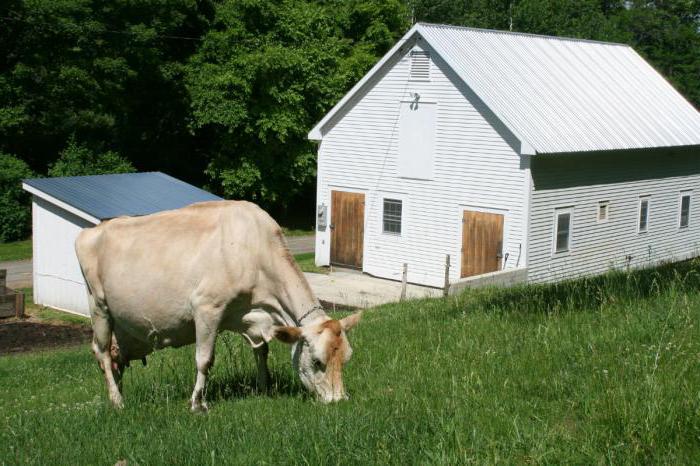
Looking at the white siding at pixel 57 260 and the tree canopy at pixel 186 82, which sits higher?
the tree canopy at pixel 186 82

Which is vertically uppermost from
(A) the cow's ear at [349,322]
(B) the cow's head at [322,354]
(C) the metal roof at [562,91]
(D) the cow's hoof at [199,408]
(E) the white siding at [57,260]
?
(C) the metal roof at [562,91]

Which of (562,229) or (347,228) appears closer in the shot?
(562,229)

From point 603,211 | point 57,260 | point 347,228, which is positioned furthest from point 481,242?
point 57,260

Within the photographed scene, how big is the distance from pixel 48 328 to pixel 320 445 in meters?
18.1

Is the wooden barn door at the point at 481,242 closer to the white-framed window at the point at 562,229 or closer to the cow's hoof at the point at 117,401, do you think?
the white-framed window at the point at 562,229

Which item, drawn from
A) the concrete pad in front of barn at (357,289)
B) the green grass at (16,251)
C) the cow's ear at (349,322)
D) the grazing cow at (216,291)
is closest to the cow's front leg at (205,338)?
the grazing cow at (216,291)

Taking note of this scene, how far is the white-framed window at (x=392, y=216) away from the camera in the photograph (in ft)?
96.9

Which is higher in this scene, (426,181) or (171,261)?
(171,261)

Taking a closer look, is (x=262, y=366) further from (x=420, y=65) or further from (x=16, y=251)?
(x=16, y=251)

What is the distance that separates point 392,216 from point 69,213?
33.9 feet

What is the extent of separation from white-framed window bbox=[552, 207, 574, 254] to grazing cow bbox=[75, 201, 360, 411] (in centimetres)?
1983

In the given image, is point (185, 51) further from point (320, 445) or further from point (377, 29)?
point (320, 445)

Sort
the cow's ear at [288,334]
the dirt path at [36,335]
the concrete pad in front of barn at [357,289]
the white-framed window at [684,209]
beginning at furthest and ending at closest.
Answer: the white-framed window at [684,209] < the concrete pad in front of barn at [357,289] < the dirt path at [36,335] < the cow's ear at [288,334]

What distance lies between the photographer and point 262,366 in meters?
9.05
